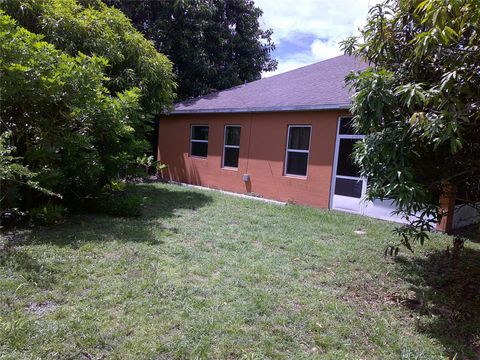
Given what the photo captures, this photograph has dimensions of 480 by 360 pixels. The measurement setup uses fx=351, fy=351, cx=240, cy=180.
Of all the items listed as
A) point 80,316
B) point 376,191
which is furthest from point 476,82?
point 80,316

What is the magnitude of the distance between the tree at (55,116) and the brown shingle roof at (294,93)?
180 inches

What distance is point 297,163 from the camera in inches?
404

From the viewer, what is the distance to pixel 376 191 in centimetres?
387

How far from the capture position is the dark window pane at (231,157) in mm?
12062

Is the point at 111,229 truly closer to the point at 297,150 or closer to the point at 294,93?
the point at 297,150

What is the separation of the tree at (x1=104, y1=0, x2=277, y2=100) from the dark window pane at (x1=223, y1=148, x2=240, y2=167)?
7730 millimetres

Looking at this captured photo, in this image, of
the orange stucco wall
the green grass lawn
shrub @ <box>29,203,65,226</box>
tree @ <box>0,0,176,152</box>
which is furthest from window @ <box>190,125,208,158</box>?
shrub @ <box>29,203,65,226</box>

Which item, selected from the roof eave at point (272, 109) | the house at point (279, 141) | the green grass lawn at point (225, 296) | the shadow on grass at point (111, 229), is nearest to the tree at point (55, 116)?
the shadow on grass at point (111, 229)

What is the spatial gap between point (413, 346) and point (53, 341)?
3.00m

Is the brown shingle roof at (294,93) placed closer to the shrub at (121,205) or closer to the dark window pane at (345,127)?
the dark window pane at (345,127)

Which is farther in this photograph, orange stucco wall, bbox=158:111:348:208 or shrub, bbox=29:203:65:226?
orange stucco wall, bbox=158:111:348:208

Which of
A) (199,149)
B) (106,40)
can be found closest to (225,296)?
(106,40)

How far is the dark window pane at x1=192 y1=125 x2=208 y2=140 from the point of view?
13.2 m

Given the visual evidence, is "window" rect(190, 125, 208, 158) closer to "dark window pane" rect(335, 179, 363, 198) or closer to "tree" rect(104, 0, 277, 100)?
"dark window pane" rect(335, 179, 363, 198)
